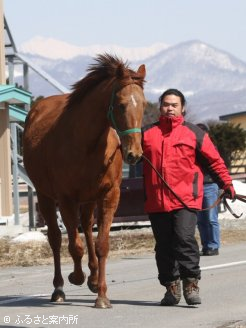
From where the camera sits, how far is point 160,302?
11.8 m

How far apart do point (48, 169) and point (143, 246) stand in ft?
26.3

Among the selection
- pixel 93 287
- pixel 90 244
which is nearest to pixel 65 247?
pixel 90 244

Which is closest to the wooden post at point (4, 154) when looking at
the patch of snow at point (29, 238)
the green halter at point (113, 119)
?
the patch of snow at point (29, 238)

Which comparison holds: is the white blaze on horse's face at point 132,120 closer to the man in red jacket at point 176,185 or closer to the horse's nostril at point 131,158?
the horse's nostril at point 131,158

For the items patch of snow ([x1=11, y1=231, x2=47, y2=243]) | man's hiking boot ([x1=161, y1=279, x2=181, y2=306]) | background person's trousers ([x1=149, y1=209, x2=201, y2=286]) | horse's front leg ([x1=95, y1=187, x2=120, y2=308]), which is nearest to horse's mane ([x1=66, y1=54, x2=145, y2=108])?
horse's front leg ([x1=95, y1=187, x2=120, y2=308])

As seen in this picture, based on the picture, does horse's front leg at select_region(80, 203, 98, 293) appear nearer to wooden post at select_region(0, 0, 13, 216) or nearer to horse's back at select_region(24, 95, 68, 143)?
horse's back at select_region(24, 95, 68, 143)

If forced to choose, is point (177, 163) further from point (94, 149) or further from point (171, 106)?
point (94, 149)

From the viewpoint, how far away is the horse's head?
10781 mm

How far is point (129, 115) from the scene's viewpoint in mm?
10961

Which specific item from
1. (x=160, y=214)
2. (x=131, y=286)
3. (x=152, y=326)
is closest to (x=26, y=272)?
(x=131, y=286)

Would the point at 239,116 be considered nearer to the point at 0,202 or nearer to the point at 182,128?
the point at 0,202

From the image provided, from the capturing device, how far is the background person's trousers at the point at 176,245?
444 inches

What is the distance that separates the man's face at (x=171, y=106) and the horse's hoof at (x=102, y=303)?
1.94 m

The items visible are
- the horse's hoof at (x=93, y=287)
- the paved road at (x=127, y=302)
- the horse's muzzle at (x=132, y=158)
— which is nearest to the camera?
the paved road at (x=127, y=302)
